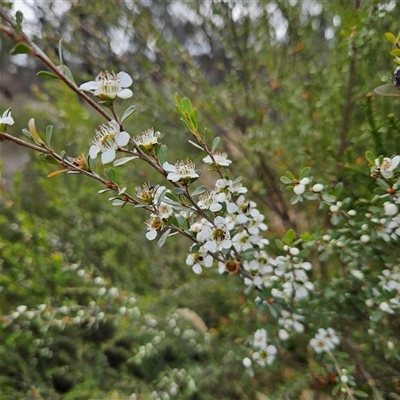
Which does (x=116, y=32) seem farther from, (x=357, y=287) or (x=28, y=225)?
(x=357, y=287)

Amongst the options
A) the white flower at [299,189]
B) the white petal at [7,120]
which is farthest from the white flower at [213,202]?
the white petal at [7,120]

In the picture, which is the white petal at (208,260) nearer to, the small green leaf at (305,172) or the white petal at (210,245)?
the white petal at (210,245)

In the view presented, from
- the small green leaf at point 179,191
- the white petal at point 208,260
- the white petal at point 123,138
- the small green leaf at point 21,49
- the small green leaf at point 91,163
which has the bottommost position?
the white petal at point 208,260

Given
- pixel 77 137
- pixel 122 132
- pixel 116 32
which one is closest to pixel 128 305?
pixel 122 132

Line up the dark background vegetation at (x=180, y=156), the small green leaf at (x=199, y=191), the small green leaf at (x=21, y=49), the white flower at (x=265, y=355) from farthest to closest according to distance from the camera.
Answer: the dark background vegetation at (x=180, y=156) < the white flower at (x=265, y=355) < the small green leaf at (x=199, y=191) < the small green leaf at (x=21, y=49)

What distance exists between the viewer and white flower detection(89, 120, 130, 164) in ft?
1.22

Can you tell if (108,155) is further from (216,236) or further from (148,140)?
(216,236)

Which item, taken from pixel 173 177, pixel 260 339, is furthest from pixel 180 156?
pixel 173 177

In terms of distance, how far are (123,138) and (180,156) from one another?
34.7 inches

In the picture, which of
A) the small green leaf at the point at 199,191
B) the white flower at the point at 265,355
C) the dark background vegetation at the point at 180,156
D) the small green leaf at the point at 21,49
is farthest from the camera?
the dark background vegetation at the point at 180,156

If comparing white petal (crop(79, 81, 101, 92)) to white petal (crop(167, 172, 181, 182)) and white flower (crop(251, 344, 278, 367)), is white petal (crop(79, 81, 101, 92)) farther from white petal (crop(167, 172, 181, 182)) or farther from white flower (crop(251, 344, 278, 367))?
white flower (crop(251, 344, 278, 367))

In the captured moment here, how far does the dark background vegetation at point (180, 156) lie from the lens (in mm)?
935

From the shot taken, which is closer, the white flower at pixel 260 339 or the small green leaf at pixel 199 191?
the small green leaf at pixel 199 191

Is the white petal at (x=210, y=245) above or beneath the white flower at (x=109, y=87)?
beneath
